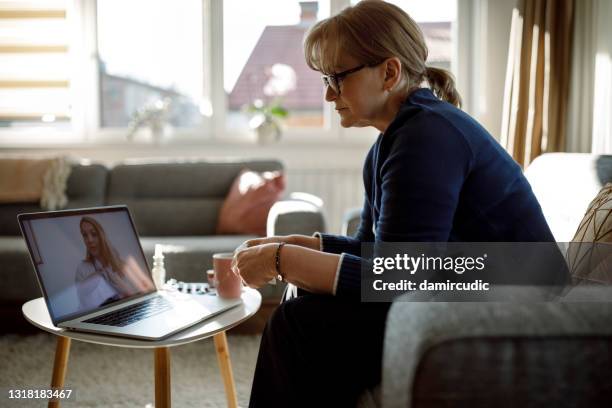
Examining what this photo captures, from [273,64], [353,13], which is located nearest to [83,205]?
[273,64]

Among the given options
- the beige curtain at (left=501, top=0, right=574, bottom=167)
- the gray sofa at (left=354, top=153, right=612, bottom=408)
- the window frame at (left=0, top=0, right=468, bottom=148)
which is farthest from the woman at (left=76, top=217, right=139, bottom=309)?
the window frame at (left=0, top=0, right=468, bottom=148)

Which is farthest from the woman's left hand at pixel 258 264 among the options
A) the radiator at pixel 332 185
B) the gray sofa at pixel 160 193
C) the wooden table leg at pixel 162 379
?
the radiator at pixel 332 185

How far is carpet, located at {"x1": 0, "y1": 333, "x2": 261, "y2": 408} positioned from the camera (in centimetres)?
202

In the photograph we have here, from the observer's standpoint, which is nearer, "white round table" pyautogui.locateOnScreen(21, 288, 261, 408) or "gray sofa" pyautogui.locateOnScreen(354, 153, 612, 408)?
"gray sofa" pyautogui.locateOnScreen(354, 153, 612, 408)

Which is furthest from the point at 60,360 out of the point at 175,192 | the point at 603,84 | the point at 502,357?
the point at 603,84

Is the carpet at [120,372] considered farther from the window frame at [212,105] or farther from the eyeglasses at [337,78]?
the window frame at [212,105]

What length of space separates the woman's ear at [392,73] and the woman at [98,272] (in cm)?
73

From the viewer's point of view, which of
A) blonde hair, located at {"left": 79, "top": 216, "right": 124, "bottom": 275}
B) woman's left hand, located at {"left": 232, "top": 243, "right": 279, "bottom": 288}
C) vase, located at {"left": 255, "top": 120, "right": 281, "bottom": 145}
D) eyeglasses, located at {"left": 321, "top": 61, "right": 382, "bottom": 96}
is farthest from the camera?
vase, located at {"left": 255, "top": 120, "right": 281, "bottom": 145}

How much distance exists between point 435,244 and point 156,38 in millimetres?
3358

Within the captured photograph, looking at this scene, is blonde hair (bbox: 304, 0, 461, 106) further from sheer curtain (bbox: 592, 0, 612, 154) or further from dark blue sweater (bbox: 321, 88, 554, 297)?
sheer curtain (bbox: 592, 0, 612, 154)

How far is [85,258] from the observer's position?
1.39 m

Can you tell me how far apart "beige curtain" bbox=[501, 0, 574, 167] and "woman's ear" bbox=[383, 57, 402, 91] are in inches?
78.9

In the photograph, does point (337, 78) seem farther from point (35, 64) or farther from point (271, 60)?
point (35, 64)

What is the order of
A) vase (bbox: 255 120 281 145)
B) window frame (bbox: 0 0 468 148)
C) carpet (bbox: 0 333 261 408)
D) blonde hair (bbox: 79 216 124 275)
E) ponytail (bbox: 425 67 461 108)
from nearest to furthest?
ponytail (bbox: 425 67 461 108)
blonde hair (bbox: 79 216 124 275)
carpet (bbox: 0 333 261 408)
vase (bbox: 255 120 281 145)
window frame (bbox: 0 0 468 148)
